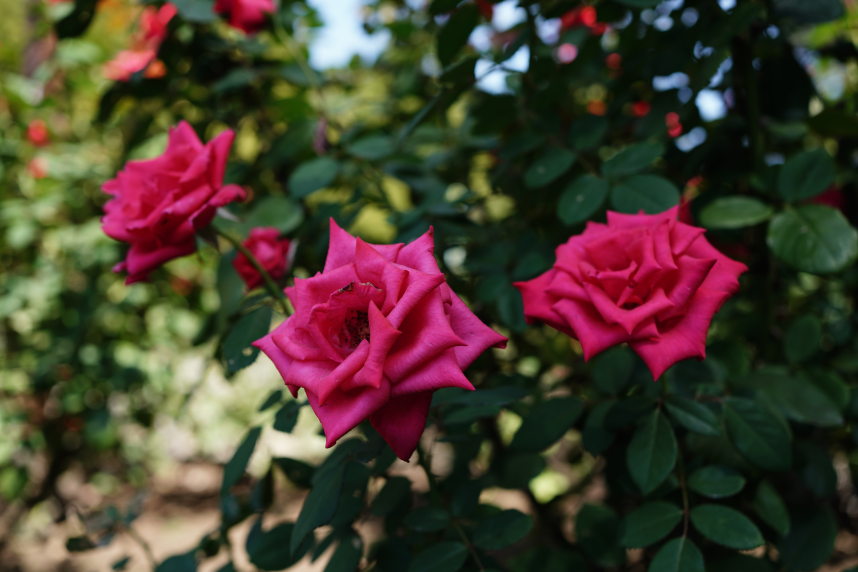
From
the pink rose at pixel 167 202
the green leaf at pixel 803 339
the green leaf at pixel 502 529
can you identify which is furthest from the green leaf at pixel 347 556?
the green leaf at pixel 803 339

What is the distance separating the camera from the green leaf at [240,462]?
0.86m

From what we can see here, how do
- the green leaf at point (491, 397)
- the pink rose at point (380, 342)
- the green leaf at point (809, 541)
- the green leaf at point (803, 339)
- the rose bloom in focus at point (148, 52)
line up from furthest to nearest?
the rose bloom in focus at point (148, 52)
the green leaf at point (803, 339)
the green leaf at point (809, 541)
the green leaf at point (491, 397)
the pink rose at point (380, 342)

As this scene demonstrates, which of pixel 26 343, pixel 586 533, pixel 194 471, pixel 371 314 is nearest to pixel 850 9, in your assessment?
pixel 586 533

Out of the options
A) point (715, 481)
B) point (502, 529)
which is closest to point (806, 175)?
point (715, 481)

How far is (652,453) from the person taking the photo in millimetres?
753

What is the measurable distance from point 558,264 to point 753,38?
78 centimetres

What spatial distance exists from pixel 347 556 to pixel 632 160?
2.50 ft

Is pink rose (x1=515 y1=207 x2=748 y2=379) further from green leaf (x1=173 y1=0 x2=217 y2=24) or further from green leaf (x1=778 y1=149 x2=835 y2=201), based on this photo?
green leaf (x1=173 y1=0 x2=217 y2=24)

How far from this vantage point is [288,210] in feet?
3.73

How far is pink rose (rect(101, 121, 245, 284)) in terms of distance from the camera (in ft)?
Answer: 2.44

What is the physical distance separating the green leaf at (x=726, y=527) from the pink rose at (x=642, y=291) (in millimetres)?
292

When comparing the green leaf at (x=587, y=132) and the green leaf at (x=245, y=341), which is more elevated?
the green leaf at (x=587, y=132)

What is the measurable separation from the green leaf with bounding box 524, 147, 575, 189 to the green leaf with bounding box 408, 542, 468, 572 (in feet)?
1.95

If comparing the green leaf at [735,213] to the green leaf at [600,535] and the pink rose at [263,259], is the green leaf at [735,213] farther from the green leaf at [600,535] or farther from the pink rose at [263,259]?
the pink rose at [263,259]
